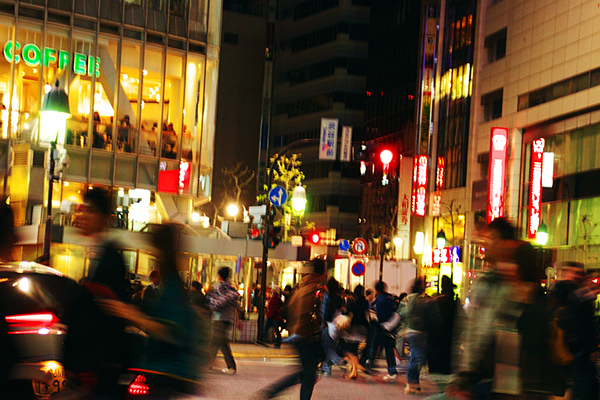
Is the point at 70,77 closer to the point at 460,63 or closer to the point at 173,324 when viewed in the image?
the point at 460,63

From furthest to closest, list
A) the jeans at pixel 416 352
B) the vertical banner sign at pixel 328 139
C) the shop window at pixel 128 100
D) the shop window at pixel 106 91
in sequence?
the vertical banner sign at pixel 328 139, the shop window at pixel 128 100, the shop window at pixel 106 91, the jeans at pixel 416 352

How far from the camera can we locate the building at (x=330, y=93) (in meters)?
87.0

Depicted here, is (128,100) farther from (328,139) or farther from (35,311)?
(35,311)

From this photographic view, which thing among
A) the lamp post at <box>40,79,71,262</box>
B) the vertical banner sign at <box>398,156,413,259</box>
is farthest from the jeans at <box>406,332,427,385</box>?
the vertical banner sign at <box>398,156,413,259</box>

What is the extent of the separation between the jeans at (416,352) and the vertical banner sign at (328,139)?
24.0 metres

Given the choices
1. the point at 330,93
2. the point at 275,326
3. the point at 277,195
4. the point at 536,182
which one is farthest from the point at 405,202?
the point at 277,195

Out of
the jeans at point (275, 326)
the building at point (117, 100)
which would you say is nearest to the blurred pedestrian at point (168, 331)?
the jeans at point (275, 326)

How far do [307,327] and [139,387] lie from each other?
4.25 meters

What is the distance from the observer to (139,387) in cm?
588

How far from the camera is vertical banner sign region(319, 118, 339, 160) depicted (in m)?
39.0

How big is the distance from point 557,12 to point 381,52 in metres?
40.9

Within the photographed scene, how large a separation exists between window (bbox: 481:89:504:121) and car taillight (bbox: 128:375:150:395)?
48.1 metres

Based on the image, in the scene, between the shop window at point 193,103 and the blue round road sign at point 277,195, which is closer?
the blue round road sign at point 277,195

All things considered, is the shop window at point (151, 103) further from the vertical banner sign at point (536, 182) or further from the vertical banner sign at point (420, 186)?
the vertical banner sign at point (420, 186)
